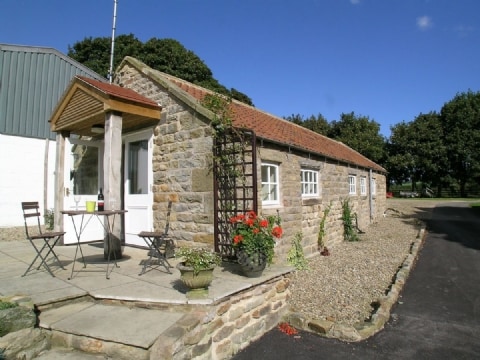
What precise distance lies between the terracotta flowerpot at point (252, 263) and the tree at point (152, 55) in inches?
962

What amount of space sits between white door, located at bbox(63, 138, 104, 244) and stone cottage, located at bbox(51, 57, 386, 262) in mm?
546

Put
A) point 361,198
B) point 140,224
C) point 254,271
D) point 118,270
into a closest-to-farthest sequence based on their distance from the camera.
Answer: point 254,271, point 118,270, point 140,224, point 361,198

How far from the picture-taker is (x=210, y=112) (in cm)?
619

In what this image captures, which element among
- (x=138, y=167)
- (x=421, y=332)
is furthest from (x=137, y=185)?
(x=421, y=332)

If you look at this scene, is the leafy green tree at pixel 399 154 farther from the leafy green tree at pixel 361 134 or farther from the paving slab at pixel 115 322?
the paving slab at pixel 115 322

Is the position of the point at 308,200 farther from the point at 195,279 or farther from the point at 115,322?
the point at 115,322

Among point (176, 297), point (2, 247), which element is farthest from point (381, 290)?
point (2, 247)

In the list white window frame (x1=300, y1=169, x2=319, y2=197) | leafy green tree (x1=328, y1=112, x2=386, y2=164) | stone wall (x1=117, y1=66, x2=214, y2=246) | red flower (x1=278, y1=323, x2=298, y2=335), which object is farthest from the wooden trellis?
leafy green tree (x1=328, y1=112, x2=386, y2=164)

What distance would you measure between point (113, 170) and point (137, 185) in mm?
1858

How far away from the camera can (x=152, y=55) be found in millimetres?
27328

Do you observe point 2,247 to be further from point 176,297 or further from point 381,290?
point 381,290

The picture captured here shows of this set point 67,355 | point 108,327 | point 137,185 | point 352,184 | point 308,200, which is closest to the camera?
point 67,355

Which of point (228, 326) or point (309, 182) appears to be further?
point (309, 182)

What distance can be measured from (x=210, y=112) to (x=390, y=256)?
6.50 m
